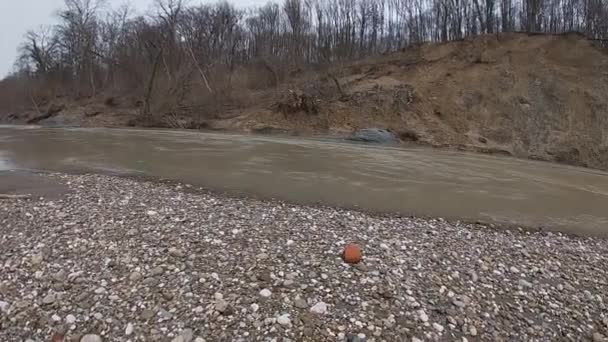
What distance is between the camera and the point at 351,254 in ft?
19.2

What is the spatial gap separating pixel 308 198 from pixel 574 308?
534 centimetres

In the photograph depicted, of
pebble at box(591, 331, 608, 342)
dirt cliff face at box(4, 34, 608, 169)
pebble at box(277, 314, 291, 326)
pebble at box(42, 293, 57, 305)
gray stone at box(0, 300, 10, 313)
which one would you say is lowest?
pebble at box(591, 331, 608, 342)

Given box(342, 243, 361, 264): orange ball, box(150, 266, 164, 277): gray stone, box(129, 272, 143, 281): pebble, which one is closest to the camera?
box(129, 272, 143, 281): pebble

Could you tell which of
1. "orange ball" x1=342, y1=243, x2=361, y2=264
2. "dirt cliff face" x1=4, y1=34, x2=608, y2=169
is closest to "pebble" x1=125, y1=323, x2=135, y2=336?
"orange ball" x1=342, y1=243, x2=361, y2=264

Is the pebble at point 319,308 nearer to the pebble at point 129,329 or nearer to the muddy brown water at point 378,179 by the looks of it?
the pebble at point 129,329

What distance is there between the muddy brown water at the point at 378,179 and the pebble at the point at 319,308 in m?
4.16

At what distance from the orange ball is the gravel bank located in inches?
5.9

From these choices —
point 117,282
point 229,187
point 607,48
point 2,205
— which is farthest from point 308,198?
point 607,48

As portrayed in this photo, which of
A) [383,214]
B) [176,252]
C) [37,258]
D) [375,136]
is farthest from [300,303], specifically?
[375,136]

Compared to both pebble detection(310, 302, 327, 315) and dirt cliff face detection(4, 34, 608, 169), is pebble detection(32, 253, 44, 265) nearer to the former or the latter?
pebble detection(310, 302, 327, 315)

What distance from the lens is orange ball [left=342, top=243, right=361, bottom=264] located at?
579cm

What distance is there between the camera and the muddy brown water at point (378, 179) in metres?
9.35

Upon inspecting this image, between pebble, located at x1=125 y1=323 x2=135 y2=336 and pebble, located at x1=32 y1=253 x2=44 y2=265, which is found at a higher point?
pebble, located at x1=32 y1=253 x2=44 y2=265

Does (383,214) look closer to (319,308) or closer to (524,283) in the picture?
(524,283)
